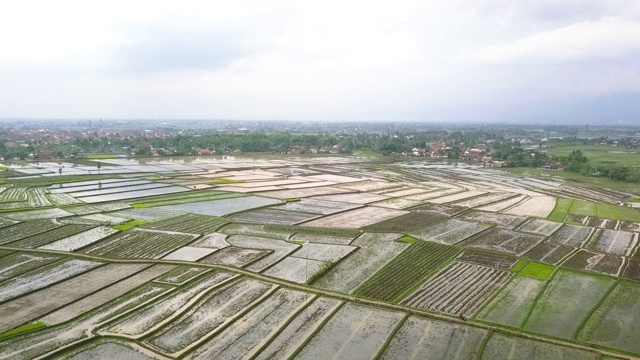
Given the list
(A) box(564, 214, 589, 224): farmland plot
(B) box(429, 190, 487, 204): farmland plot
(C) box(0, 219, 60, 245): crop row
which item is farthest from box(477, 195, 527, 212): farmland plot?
(C) box(0, 219, 60, 245): crop row

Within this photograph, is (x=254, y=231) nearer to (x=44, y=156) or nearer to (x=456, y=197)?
(x=456, y=197)

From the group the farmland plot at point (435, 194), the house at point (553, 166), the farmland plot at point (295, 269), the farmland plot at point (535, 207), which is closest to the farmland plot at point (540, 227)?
the farmland plot at point (535, 207)

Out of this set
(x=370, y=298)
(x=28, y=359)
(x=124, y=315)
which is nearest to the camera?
(x=28, y=359)

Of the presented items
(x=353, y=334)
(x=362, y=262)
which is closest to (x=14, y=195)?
(x=362, y=262)

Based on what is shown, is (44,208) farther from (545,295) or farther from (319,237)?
(545,295)

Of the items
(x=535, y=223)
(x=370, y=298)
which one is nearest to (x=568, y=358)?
(x=370, y=298)
